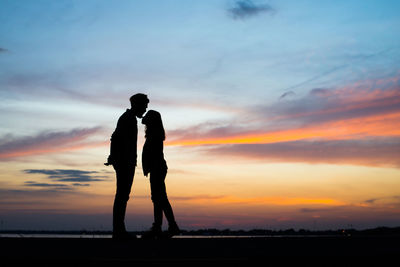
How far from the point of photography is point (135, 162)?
11578 millimetres

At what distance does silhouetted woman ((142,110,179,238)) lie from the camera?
12.3 meters

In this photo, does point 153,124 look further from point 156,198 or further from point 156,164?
point 156,198

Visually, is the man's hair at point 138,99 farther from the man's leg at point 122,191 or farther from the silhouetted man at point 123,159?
the man's leg at point 122,191

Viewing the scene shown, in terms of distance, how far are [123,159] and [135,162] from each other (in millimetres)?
320

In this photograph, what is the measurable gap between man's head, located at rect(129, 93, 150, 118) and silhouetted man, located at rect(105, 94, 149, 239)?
200 mm

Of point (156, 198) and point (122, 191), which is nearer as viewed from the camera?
point (122, 191)

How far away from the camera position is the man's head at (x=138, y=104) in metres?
12.0

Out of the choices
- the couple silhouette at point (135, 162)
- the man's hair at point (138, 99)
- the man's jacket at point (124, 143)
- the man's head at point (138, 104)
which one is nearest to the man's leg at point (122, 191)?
the couple silhouette at point (135, 162)

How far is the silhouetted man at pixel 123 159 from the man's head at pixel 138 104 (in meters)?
0.20

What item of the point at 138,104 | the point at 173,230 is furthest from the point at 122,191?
the point at 138,104

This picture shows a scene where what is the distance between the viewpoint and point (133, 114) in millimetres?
11883
